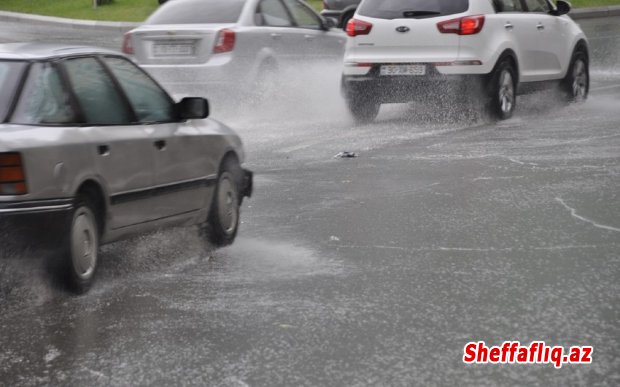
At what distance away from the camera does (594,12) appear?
37.4m

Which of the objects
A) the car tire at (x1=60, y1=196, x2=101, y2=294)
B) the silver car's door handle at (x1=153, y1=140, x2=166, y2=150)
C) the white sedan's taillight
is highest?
the white sedan's taillight

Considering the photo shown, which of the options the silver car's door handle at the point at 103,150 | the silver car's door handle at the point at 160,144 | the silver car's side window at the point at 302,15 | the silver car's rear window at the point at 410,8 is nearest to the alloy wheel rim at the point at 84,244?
the silver car's door handle at the point at 103,150

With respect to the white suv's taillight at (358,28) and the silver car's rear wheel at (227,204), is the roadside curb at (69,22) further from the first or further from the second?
the silver car's rear wheel at (227,204)

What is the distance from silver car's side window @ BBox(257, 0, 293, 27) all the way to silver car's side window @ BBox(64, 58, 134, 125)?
8.93 m

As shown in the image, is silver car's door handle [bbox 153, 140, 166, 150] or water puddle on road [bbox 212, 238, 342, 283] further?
silver car's door handle [bbox 153, 140, 166, 150]

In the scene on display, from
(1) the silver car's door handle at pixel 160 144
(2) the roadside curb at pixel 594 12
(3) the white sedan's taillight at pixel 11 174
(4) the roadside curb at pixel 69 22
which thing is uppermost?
(3) the white sedan's taillight at pixel 11 174

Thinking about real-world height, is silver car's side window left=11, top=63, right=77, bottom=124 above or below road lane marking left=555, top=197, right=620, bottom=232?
above

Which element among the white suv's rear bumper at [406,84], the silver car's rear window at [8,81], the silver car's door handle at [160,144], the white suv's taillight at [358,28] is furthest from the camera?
the white suv's taillight at [358,28]

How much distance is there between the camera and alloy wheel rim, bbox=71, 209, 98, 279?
6.78m

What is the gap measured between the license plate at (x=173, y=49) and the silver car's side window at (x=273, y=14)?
125 cm

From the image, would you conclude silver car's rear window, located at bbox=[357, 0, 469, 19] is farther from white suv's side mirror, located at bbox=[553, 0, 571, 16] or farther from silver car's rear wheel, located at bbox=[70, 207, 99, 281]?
silver car's rear wheel, located at bbox=[70, 207, 99, 281]

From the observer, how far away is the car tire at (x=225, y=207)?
8.38m

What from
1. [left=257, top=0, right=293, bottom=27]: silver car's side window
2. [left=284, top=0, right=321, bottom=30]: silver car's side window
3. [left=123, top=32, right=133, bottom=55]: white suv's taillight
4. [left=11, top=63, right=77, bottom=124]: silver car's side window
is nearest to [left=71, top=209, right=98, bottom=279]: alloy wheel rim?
[left=11, top=63, right=77, bottom=124]: silver car's side window

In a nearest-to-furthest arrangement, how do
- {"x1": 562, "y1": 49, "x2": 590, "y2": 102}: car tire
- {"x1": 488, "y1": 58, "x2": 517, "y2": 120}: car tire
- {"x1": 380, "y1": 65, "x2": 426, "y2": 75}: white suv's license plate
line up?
1. {"x1": 380, "y1": 65, "x2": 426, "y2": 75}: white suv's license plate
2. {"x1": 488, "y1": 58, "x2": 517, "y2": 120}: car tire
3. {"x1": 562, "y1": 49, "x2": 590, "y2": 102}: car tire
